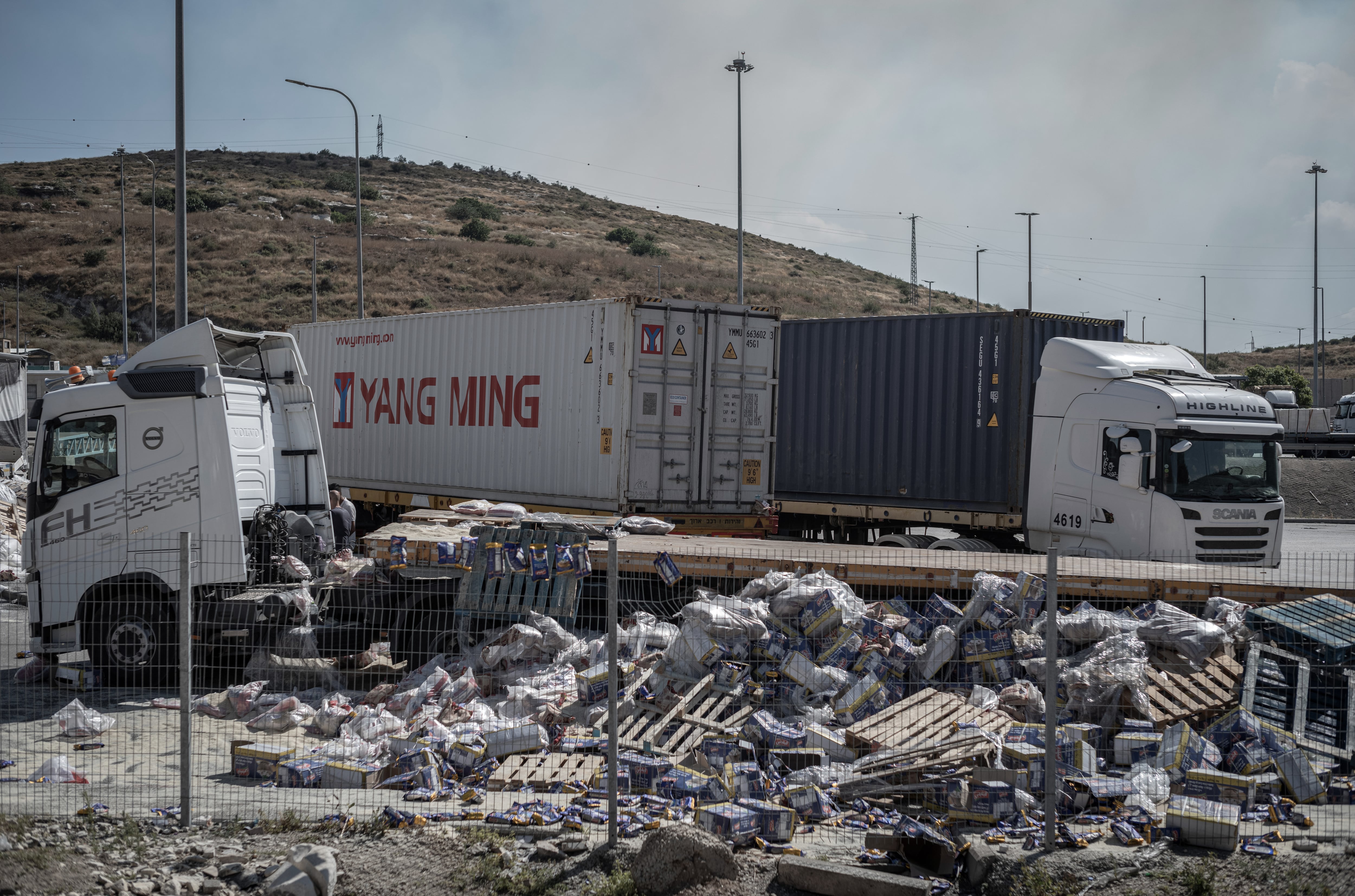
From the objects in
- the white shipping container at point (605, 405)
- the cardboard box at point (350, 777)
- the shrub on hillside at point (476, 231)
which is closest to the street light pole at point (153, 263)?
the white shipping container at point (605, 405)

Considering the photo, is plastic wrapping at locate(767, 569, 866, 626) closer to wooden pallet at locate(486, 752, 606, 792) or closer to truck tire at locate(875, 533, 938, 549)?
wooden pallet at locate(486, 752, 606, 792)

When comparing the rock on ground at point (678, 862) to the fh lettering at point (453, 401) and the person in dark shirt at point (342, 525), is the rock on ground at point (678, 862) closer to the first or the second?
the person in dark shirt at point (342, 525)

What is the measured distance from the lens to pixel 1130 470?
10.3 m

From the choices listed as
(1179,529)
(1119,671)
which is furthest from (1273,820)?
(1179,529)

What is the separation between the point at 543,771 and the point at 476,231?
66593mm

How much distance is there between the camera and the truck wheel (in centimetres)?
821

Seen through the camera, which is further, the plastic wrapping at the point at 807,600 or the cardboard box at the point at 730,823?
the plastic wrapping at the point at 807,600

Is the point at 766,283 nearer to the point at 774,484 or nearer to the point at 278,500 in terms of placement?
the point at 774,484

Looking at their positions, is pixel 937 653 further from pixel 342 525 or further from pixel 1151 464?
pixel 342 525

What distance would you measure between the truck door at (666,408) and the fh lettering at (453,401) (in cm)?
192

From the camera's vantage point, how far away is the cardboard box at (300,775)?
588cm

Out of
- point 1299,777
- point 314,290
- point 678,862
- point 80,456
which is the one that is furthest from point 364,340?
point 314,290

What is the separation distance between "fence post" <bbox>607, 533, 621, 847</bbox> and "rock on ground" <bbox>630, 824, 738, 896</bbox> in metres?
0.34

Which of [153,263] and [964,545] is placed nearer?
[964,545]
